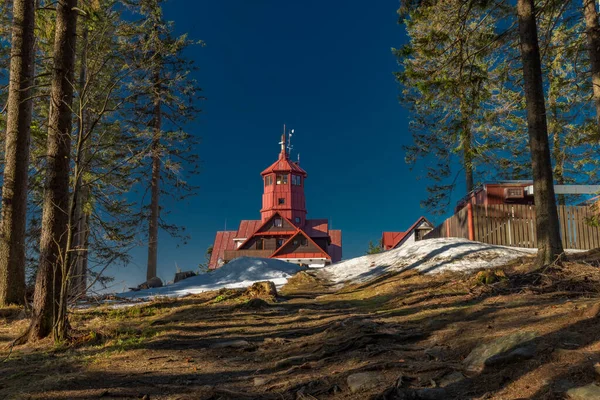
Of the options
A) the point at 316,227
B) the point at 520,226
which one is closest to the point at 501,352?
the point at 520,226

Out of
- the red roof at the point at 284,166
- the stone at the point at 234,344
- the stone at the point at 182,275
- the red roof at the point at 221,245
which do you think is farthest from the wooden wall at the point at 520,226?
the red roof at the point at 221,245

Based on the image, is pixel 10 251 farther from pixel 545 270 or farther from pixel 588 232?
pixel 588 232

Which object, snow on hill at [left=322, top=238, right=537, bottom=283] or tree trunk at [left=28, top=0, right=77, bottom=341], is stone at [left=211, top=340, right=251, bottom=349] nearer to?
tree trunk at [left=28, top=0, right=77, bottom=341]

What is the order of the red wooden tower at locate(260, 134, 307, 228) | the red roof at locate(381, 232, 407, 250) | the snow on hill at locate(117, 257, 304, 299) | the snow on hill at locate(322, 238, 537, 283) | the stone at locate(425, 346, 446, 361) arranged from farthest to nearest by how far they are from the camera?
1. the red roof at locate(381, 232, 407, 250)
2. the red wooden tower at locate(260, 134, 307, 228)
3. the snow on hill at locate(117, 257, 304, 299)
4. the snow on hill at locate(322, 238, 537, 283)
5. the stone at locate(425, 346, 446, 361)

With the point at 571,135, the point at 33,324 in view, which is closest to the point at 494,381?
the point at 33,324

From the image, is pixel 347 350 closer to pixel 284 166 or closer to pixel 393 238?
pixel 284 166

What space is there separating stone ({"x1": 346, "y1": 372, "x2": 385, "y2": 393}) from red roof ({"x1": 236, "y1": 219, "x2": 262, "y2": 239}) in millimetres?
44206

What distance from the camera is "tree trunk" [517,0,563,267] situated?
946cm

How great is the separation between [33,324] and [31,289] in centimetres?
566

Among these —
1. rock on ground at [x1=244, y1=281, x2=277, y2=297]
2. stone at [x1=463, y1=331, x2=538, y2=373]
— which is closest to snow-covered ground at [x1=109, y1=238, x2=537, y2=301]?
rock on ground at [x1=244, y1=281, x2=277, y2=297]

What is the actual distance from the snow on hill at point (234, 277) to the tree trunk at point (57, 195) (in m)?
6.39

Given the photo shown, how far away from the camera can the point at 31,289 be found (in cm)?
1177

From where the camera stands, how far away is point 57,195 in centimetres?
741

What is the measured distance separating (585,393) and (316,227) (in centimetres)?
4440
